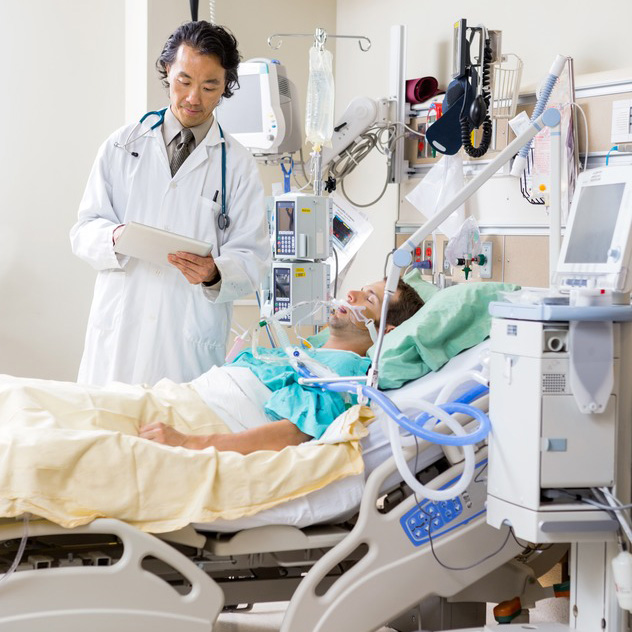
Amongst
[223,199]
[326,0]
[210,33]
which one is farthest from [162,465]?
[326,0]

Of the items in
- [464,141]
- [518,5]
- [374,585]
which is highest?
[518,5]

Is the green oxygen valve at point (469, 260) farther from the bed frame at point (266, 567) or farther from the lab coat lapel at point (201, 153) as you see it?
the bed frame at point (266, 567)

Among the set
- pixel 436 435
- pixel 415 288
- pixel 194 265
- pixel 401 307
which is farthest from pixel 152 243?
pixel 436 435

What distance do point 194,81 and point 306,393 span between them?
1011 mm

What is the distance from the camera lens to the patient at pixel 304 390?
214cm

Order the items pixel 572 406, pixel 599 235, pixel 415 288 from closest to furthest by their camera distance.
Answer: pixel 572 406 → pixel 599 235 → pixel 415 288

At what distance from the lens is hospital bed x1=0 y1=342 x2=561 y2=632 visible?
6.04ft

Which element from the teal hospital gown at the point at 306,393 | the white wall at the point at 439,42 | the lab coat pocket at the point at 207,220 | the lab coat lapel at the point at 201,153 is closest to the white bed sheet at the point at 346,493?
the teal hospital gown at the point at 306,393

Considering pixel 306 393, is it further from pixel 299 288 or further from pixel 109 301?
pixel 299 288

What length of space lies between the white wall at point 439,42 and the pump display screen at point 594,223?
5.21 ft

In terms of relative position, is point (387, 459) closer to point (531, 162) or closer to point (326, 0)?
point (531, 162)

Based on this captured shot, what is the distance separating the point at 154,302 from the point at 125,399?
1.79 ft

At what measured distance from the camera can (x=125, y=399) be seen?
7.43 ft

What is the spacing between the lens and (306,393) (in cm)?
227
